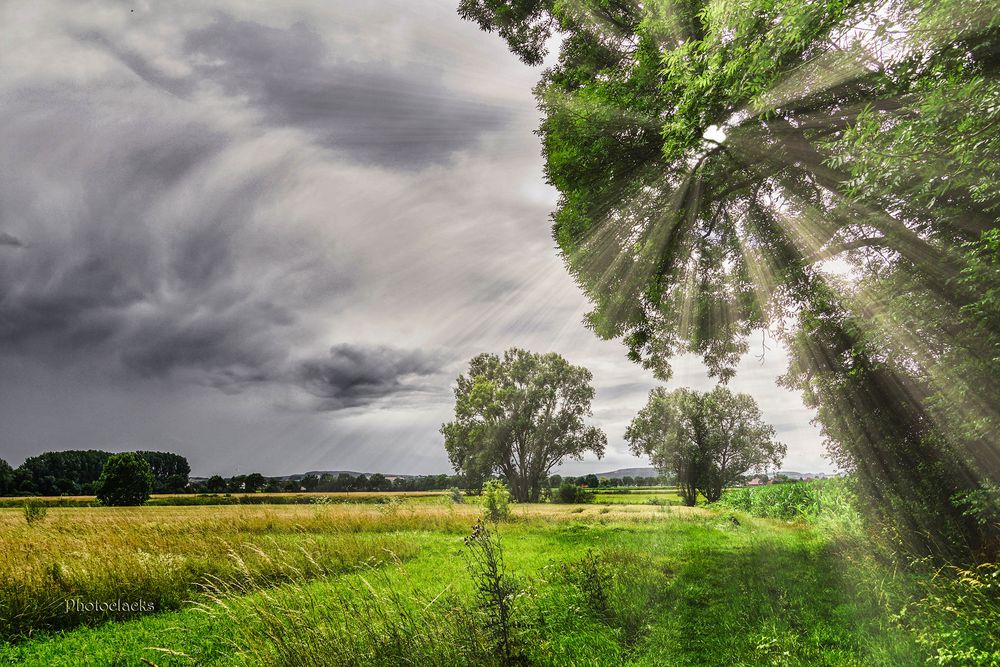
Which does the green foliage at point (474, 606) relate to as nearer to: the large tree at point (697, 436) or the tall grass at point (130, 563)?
the tall grass at point (130, 563)

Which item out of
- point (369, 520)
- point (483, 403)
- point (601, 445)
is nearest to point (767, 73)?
point (369, 520)

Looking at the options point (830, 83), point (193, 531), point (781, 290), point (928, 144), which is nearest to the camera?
point (928, 144)


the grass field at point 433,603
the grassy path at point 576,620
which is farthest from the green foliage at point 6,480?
the grassy path at point 576,620

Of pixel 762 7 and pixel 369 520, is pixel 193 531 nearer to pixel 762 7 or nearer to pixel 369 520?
pixel 369 520

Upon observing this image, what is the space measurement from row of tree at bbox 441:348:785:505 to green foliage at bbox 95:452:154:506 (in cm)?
2875

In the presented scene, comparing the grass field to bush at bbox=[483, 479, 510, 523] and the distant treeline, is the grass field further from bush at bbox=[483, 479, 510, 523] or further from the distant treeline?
the distant treeline

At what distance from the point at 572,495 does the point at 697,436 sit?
47.4 feet

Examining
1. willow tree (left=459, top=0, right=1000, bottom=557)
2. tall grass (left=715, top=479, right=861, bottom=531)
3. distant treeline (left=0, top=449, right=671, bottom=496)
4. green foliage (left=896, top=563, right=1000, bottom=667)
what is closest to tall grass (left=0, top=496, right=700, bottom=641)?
green foliage (left=896, top=563, right=1000, bottom=667)

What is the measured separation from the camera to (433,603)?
439 cm

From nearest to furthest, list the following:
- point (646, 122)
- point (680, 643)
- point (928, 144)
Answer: point (928, 144) < point (680, 643) < point (646, 122)

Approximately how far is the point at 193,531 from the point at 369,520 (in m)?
7.30

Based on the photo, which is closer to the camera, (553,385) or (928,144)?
(928,144)

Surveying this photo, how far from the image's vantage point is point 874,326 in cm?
673

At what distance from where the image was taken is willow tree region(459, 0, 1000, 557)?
15.1 ft
